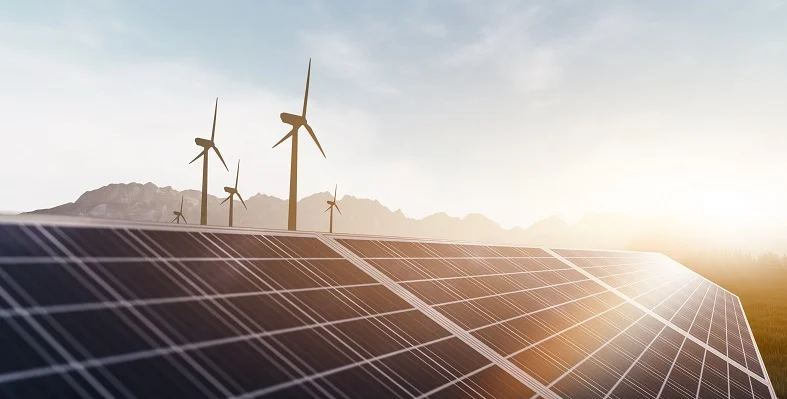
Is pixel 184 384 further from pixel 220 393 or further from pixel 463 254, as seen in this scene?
pixel 463 254

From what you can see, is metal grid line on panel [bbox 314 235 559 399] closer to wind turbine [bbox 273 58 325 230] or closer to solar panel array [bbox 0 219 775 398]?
solar panel array [bbox 0 219 775 398]

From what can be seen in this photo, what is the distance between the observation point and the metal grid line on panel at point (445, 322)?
500 inches

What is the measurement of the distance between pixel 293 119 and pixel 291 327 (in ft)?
149

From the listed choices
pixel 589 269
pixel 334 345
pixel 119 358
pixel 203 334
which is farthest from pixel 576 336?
pixel 589 269

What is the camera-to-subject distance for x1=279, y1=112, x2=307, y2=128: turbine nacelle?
53.2 meters

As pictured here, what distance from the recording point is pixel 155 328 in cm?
788

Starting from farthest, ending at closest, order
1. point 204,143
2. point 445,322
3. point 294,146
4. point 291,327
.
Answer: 1. point 204,143
2. point 294,146
3. point 445,322
4. point 291,327

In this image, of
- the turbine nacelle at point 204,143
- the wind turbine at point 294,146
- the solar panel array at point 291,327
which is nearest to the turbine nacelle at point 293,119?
the wind turbine at point 294,146

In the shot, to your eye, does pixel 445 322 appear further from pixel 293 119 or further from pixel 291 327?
pixel 293 119

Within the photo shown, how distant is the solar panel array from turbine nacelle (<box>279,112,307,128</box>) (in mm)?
33206

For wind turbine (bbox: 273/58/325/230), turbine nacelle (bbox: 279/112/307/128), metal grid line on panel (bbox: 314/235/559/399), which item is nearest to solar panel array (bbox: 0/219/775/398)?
metal grid line on panel (bbox: 314/235/559/399)

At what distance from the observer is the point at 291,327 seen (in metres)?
10.2

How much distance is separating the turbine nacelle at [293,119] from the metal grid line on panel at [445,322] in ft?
124

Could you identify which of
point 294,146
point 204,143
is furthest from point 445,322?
point 204,143
